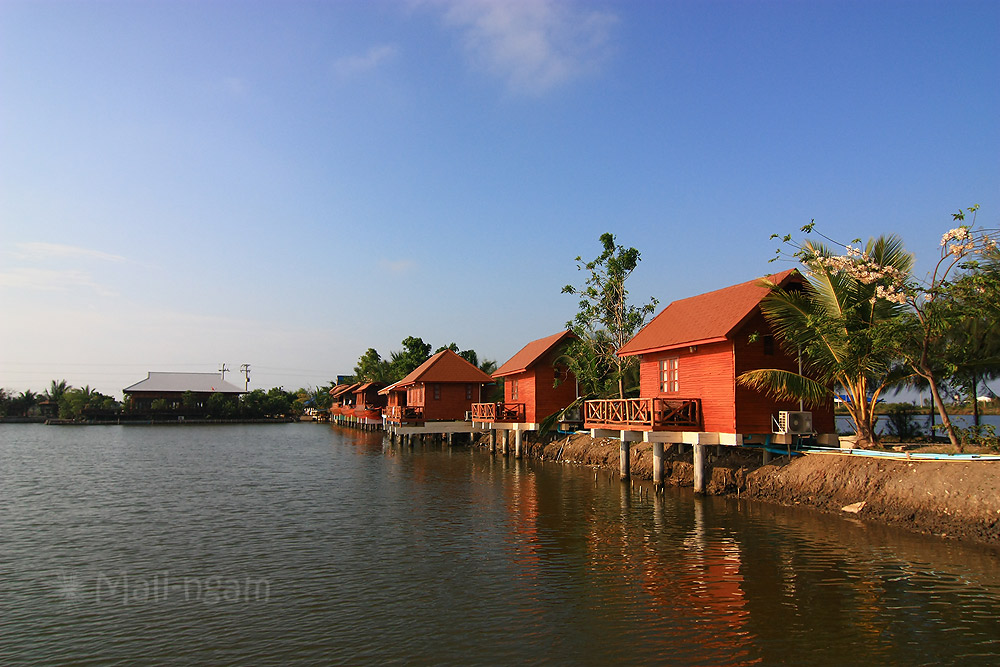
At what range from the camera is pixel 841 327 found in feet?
63.2

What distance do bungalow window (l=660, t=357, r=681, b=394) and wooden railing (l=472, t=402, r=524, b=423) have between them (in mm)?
15546

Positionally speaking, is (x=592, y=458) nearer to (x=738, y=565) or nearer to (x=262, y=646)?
(x=738, y=565)

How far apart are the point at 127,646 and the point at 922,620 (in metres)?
12.3

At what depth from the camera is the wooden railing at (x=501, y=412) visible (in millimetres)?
40375

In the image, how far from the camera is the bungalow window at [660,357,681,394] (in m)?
24.7

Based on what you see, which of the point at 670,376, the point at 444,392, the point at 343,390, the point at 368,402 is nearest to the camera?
the point at 670,376

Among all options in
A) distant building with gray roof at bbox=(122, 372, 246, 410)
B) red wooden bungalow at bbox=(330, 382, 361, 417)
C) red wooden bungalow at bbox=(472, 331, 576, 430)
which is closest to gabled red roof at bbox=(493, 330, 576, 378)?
red wooden bungalow at bbox=(472, 331, 576, 430)

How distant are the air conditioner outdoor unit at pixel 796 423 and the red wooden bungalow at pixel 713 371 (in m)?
0.48

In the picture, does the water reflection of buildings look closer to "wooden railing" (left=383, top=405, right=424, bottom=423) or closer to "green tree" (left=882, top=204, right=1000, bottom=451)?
"green tree" (left=882, top=204, right=1000, bottom=451)

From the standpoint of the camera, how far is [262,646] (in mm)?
9828

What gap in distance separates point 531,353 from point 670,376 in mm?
16382

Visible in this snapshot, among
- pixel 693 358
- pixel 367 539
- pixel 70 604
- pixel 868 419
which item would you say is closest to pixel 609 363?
pixel 693 358

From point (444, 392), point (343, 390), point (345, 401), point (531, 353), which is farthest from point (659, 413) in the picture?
point (345, 401)

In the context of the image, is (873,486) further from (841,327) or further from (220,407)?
(220,407)
